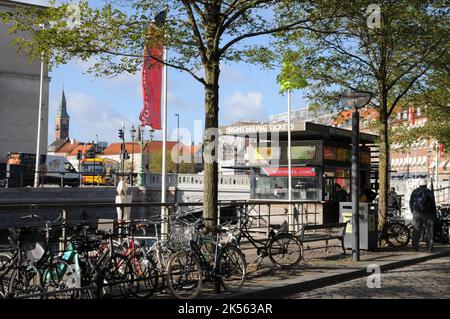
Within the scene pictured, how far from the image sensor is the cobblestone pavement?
969 cm

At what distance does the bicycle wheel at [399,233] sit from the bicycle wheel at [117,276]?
10.3 metres

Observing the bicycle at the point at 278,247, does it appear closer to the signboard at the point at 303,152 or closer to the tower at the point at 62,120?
the signboard at the point at 303,152

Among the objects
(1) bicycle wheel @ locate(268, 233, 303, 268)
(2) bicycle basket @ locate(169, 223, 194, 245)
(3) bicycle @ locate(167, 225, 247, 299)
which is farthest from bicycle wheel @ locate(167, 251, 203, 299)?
(1) bicycle wheel @ locate(268, 233, 303, 268)

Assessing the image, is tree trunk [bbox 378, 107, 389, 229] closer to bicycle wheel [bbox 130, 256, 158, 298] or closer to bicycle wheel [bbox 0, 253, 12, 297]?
bicycle wheel [bbox 130, 256, 158, 298]

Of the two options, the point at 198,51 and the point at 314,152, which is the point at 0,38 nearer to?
the point at 314,152

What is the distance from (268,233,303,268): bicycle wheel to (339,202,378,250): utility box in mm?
3205

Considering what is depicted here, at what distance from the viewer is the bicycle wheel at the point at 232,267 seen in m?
9.61

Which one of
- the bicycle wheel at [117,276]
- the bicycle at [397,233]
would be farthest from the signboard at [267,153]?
the bicycle wheel at [117,276]

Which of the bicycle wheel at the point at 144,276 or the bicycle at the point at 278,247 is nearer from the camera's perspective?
the bicycle wheel at the point at 144,276

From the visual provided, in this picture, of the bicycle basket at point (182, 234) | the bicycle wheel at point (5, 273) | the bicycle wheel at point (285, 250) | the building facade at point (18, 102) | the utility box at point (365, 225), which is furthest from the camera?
the building facade at point (18, 102)

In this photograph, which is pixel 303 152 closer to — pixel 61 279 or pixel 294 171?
pixel 294 171

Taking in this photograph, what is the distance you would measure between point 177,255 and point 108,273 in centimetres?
107

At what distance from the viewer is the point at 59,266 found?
812 cm

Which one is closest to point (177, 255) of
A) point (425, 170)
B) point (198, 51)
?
point (198, 51)
